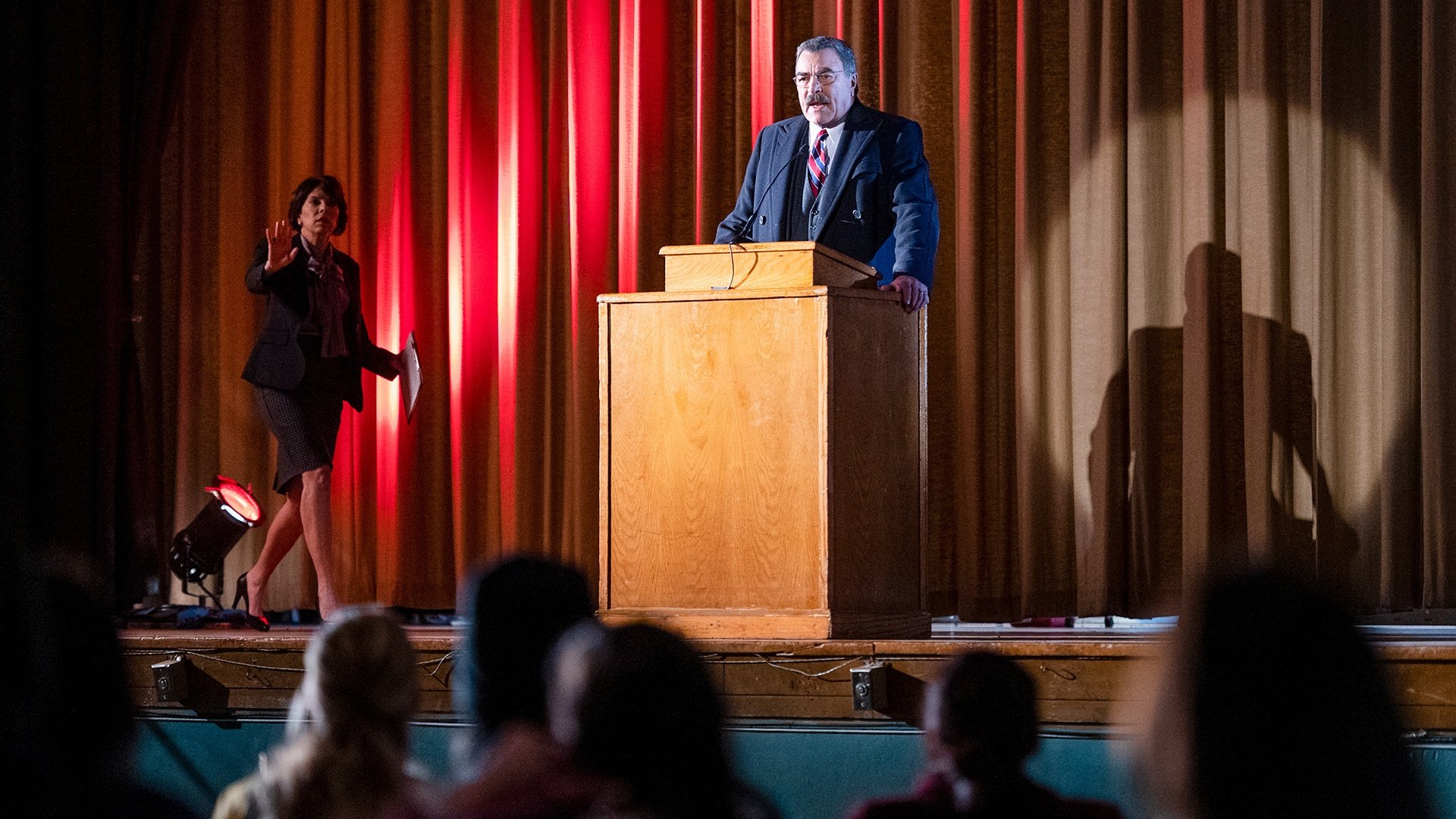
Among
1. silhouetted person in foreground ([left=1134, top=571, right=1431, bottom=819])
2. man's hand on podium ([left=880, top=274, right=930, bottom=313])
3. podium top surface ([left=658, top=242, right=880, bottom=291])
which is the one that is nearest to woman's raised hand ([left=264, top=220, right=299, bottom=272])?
podium top surface ([left=658, top=242, right=880, bottom=291])

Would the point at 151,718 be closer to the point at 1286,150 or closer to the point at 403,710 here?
the point at 403,710

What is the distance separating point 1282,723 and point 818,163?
3.51 m

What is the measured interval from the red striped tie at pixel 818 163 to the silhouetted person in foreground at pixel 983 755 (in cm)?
283

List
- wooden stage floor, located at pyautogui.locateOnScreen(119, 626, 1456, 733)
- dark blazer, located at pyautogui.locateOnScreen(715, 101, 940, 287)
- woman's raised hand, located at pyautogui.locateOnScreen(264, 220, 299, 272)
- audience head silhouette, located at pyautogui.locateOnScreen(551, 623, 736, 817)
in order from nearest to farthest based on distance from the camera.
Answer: audience head silhouette, located at pyautogui.locateOnScreen(551, 623, 736, 817) → wooden stage floor, located at pyautogui.locateOnScreen(119, 626, 1456, 733) → dark blazer, located at pyautogui.locateOnScreen(715, 101, 940, 287) → woman's raised hand, located at pyautogui.locateOnScreen(264, 220, 299, 272)

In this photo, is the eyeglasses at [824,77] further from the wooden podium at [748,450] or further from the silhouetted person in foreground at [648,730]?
the silhouetted person in foreground at [648,730]

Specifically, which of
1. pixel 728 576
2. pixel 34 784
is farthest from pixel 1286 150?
pixel 34 784

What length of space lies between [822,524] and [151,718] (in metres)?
1.88

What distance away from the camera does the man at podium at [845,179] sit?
4.29 m

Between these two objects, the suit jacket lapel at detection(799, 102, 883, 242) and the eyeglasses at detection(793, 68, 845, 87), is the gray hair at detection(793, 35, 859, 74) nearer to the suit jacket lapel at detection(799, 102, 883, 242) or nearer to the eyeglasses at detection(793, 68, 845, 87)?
the eyeglasses at detection(793, 68, 845, 87)

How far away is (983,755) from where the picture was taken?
1.65 metres

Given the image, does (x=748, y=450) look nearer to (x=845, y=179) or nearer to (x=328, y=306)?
(x=845, y=179)

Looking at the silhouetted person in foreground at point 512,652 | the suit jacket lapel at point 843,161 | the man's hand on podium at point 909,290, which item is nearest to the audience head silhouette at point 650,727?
the silhouetted person in foreground at point 512,652

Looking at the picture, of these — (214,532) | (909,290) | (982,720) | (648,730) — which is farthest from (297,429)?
(648,730)

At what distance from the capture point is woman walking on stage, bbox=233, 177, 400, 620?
4.98 meters
